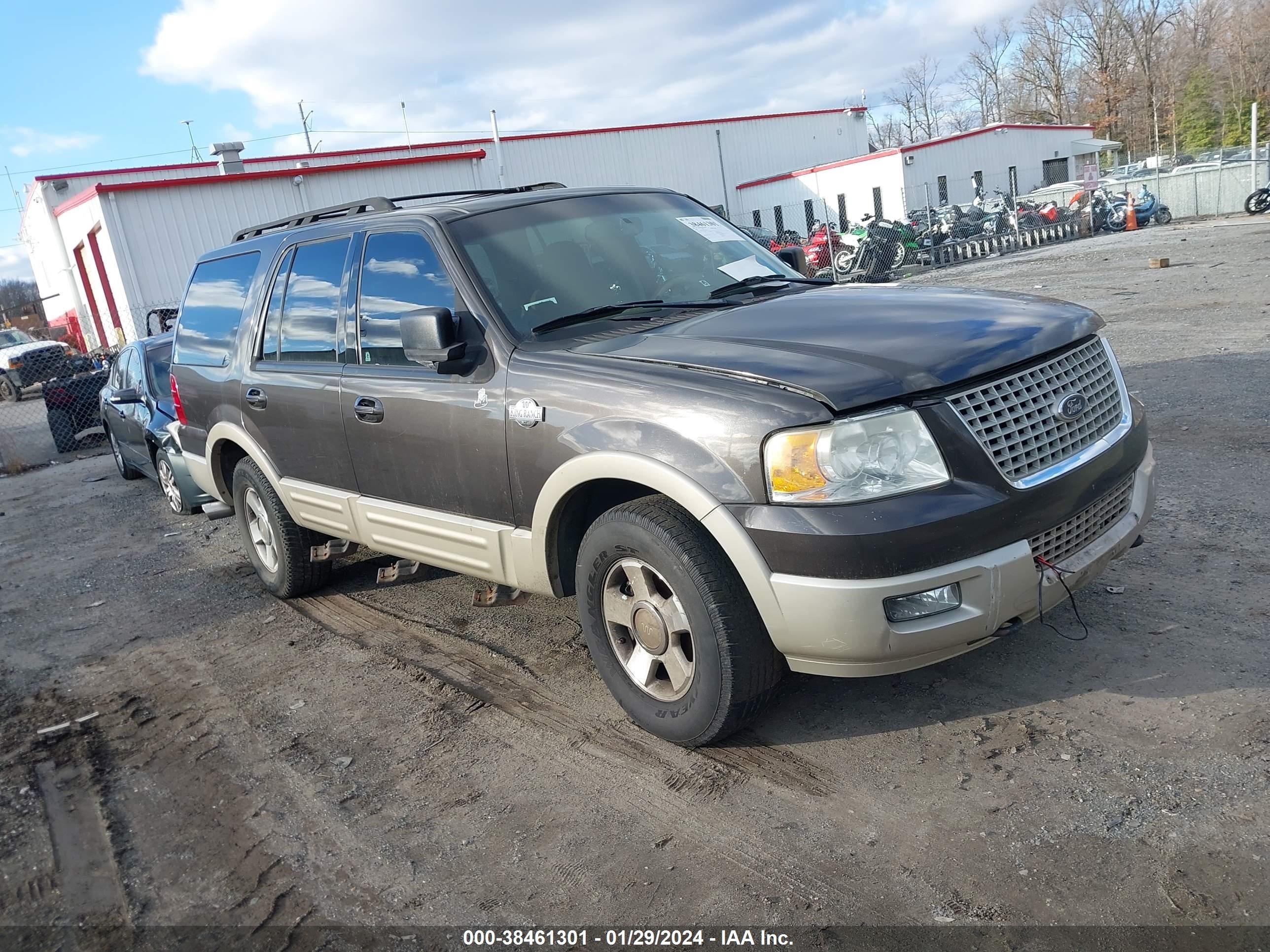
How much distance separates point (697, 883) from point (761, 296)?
7.92ft

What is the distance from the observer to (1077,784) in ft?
9.68

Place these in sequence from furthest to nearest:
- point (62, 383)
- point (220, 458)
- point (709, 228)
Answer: point (62, 383)
point (220, 458)
point (709, 228)

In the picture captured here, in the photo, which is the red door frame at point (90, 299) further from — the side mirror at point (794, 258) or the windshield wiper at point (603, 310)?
the windshield wiper at point (603, 310)

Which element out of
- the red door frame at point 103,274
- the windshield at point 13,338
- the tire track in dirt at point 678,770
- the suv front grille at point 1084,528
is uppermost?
the red door frame at point 103,274

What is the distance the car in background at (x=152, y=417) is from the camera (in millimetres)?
8164

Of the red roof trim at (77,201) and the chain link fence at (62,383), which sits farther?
the red roof trim at (77,201)

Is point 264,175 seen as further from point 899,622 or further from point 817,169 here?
point 899,622

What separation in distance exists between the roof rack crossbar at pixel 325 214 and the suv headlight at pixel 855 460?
2.58 meters

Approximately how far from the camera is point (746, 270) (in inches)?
177

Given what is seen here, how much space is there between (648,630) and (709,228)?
2217 millimetres

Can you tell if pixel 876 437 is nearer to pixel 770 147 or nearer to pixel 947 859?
pixel 947 859

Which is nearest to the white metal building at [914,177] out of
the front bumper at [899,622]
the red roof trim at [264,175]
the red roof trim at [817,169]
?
the red roof trim at [817,169]

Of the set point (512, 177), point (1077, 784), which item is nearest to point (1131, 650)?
point (1077, 784)

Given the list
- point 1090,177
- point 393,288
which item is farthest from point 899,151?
point 393,288
